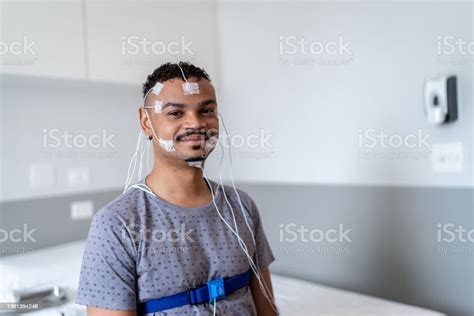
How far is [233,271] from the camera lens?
3.24ft

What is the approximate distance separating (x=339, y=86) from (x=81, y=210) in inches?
56.1

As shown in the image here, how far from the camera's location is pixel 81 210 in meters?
2.24

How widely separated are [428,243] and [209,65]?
146 cm

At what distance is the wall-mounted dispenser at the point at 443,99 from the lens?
1598 mm

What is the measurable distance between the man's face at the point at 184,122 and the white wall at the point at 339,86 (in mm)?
1082

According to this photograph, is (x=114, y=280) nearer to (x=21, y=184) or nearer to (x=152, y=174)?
(x=152, y=174)
